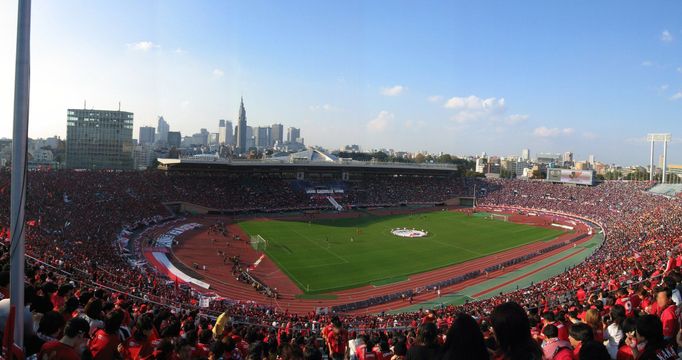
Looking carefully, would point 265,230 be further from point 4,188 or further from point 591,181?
point 591,181

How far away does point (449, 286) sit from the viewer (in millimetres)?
31328

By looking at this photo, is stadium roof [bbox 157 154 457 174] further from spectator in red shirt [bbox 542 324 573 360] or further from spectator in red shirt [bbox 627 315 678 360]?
spectator in red shirt [bbox 627 315 678 360]

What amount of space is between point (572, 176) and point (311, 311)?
2696 inches

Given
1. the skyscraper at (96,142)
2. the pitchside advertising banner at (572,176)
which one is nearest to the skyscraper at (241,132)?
the skyscraper at (96,142)

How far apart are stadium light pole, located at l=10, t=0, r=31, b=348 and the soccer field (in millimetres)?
24954

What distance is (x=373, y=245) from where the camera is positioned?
43.1 m

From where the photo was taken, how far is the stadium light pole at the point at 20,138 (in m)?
5.44

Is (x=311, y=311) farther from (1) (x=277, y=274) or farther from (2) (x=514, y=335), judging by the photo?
(2) (x=514, y=335)

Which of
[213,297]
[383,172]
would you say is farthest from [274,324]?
[383,172]

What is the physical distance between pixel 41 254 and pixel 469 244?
1462 inches

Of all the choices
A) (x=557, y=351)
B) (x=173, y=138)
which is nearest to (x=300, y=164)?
(x=557, y=351)

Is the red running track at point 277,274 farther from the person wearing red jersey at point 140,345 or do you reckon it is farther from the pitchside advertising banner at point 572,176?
the pitchside advertising banner at point 572,176

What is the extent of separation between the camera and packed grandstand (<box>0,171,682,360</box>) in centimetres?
496

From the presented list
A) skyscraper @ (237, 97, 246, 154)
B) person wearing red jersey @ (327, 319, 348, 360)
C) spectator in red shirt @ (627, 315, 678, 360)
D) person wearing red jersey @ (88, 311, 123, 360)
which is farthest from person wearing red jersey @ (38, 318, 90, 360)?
skyscraper @ (237, 97, 246, 154)
